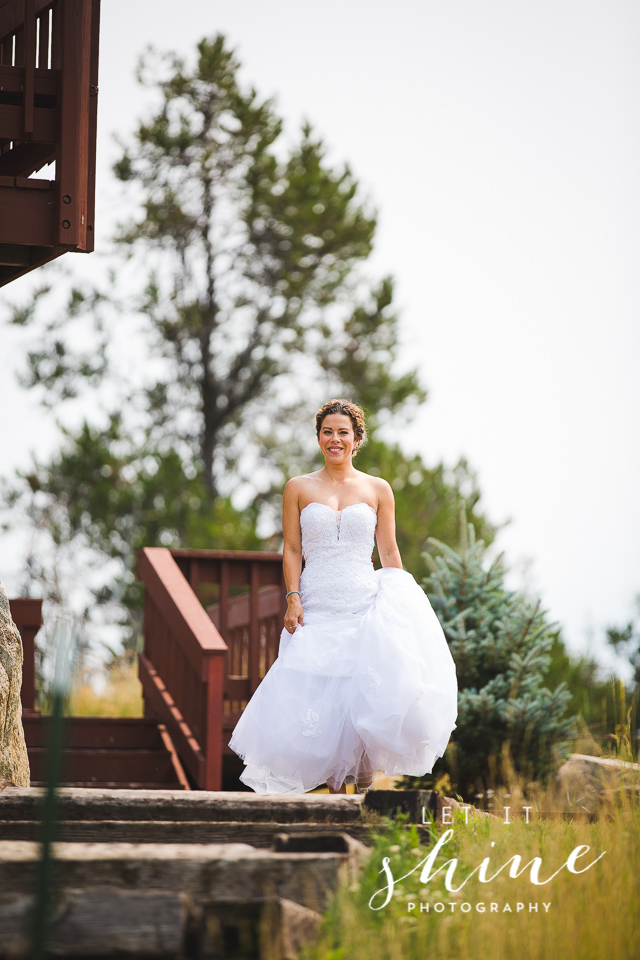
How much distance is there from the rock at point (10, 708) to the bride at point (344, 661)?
108 cm

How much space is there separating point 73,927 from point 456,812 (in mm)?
1878

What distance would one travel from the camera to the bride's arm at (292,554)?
484 cm

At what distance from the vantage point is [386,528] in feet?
16.9

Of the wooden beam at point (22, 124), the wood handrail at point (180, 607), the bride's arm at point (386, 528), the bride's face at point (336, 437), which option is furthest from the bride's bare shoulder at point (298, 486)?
the wooden beam at point (22, 124)

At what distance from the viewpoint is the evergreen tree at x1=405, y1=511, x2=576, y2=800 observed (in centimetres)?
614

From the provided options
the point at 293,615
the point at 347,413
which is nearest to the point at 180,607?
the point at 293,615

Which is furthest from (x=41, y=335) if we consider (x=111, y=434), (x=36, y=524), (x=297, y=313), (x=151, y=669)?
(x=151, y=669)

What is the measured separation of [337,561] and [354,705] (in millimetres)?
823

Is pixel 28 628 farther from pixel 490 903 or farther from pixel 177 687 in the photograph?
pixel 490 903

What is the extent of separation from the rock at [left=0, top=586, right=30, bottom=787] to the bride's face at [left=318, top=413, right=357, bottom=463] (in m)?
1.82

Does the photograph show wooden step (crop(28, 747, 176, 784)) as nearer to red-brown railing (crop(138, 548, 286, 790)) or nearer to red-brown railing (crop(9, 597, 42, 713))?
red-brown railing (crop(138, 548, 286, 790))

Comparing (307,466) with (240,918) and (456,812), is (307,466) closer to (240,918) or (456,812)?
(456,812)

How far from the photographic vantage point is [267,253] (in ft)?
57.2

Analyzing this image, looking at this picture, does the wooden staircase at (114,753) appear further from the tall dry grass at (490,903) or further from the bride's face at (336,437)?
the tall dry grass at (490,903)
